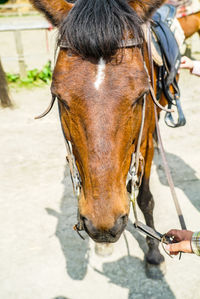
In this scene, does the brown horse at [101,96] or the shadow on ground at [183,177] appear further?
the shadow on ground at [183,177]

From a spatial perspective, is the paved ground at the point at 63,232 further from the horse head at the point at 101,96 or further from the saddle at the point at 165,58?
the horse head at the point at 101,96

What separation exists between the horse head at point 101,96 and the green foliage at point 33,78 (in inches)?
234

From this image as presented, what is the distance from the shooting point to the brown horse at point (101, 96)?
1.47 m

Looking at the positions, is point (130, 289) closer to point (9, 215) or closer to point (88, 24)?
point (9, 215)

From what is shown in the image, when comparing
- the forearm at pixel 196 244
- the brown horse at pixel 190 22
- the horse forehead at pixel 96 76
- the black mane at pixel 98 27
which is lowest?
the forearm at pixel 196 244

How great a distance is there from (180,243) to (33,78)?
261 inches

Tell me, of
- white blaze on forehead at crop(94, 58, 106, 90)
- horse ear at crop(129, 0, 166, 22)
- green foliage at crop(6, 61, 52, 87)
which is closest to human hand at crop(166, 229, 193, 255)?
white blaze on forehead at crop(94, 58, 106, 90)

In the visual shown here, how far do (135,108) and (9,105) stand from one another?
5.13m

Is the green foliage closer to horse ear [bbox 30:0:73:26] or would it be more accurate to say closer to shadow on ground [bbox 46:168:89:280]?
shadow on ground [bbox 46:168:89:280]

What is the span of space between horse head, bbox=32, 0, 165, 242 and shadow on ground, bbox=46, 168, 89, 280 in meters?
1.40

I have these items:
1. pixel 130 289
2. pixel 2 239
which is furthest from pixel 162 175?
pixel 2 239

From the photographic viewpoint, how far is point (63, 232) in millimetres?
3203

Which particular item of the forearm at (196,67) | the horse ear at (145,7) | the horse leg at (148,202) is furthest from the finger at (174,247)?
the forearm at (196,67)

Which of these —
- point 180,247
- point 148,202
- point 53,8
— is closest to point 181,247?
point 180,247
